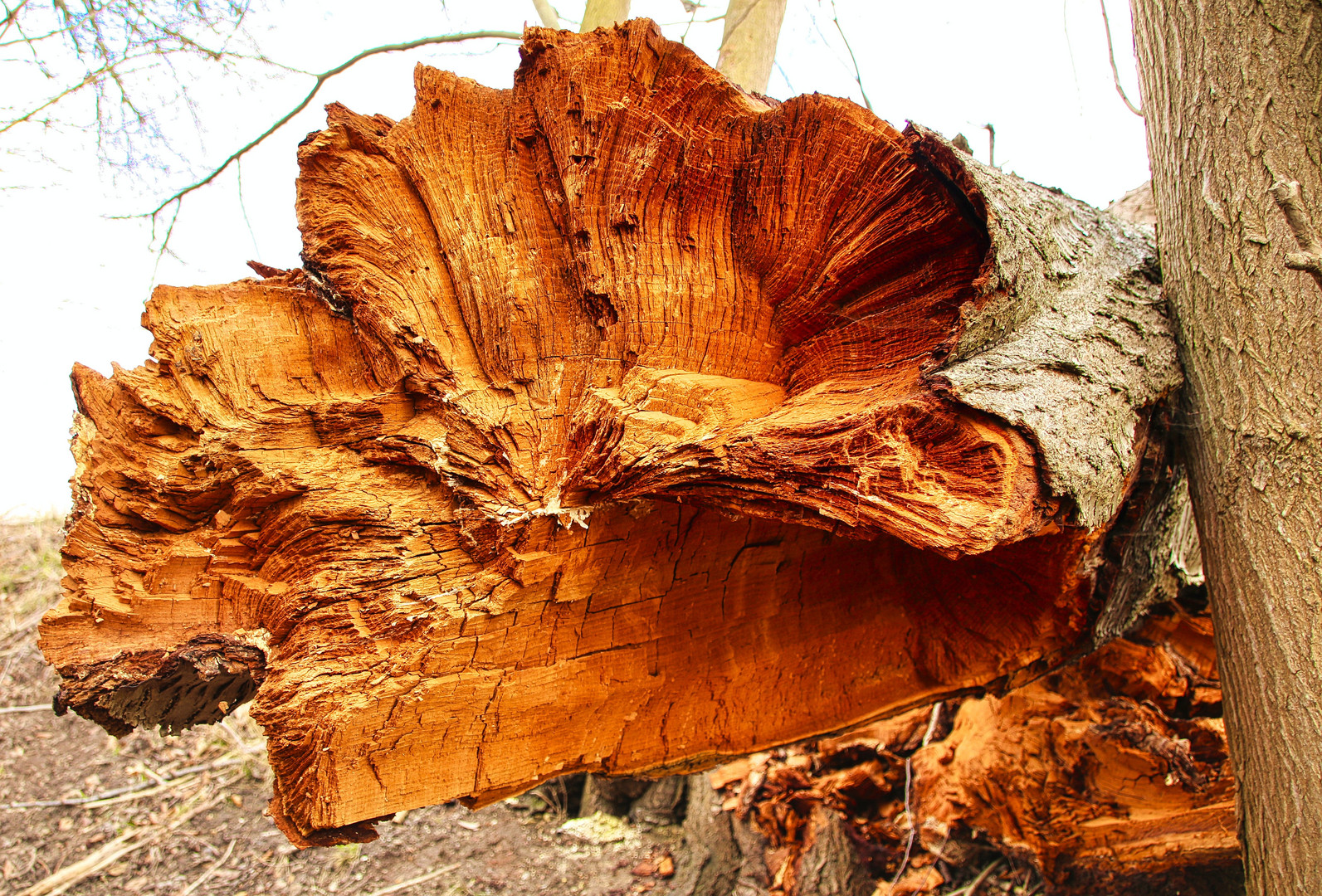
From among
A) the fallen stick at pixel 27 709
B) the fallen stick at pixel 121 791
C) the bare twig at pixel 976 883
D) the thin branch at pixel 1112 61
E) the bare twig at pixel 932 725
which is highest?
the thin branch at pixel 1112 61

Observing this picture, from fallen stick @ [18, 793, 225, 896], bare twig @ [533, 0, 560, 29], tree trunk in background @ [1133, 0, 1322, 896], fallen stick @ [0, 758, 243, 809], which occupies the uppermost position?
bare twig @ [533, 0, 560, 29]

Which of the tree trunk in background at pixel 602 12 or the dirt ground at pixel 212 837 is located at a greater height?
the tree trunk in background at pixel 602 12

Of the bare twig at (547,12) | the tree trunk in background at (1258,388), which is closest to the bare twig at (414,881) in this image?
the tree trunk in background at (1258,388)

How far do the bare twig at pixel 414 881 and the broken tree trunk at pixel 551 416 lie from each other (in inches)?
70.2

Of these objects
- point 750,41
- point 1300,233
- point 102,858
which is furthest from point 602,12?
point 102,858

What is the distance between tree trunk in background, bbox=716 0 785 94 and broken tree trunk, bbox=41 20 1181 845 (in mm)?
1843

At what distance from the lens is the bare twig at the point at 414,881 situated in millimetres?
2779

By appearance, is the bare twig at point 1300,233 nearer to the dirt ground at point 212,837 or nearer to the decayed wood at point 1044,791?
the decayed wood at point 1044,791

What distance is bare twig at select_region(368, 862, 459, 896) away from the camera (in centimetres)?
278

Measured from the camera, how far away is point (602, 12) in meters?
2.93

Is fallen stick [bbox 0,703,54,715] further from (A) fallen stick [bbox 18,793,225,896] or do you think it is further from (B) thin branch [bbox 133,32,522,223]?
(B) thin branch [bbox 133,32,522,223]

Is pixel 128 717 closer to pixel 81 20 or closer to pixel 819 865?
pixel 819 865

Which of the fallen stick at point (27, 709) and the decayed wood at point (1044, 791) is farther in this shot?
the fallen stick at point (27, 709)

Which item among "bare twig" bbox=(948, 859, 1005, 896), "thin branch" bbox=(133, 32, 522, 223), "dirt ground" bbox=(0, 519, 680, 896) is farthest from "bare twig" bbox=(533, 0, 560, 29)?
"bare twig" bbox=(948, 859, 1005, 896)
